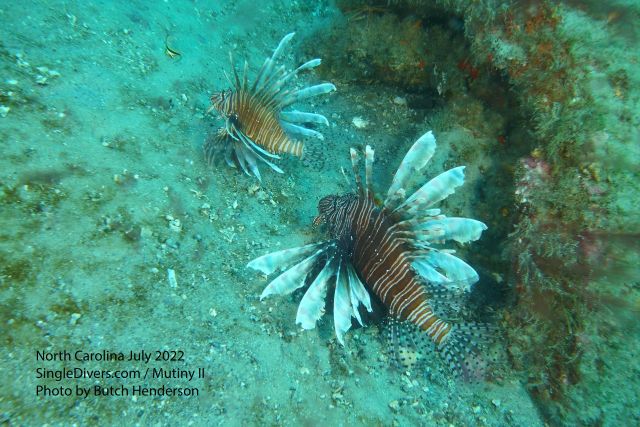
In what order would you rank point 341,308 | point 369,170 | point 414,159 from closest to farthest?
point 341,308 < point 414,159 < point 369,170

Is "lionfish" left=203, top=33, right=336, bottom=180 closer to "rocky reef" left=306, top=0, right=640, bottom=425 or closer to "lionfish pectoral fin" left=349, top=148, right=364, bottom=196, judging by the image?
"lionfish pectoral fin" left=349, top=148, right=364, bottom=196

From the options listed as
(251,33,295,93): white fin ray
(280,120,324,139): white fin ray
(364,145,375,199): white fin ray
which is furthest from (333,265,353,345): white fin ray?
(251,33,295,93): white fin ray

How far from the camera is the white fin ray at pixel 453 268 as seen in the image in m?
3.54

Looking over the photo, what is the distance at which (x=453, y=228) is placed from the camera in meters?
3.52


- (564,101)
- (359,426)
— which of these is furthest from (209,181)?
(564,101)

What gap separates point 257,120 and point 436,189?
2430 millimetres

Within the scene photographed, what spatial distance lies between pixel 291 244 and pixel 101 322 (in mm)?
2127

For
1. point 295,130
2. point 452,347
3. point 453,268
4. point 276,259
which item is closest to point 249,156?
point 295,130

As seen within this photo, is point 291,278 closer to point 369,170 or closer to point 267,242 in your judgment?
point 267,242

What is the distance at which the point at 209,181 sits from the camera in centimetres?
457

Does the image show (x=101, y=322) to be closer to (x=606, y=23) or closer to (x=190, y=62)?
(x=190, y=62)

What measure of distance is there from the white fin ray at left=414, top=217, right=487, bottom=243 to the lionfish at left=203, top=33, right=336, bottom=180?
1934mm

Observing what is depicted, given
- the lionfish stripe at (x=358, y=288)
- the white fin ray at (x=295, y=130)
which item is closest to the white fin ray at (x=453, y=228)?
the lionfish stripe at (x=358, y=288)

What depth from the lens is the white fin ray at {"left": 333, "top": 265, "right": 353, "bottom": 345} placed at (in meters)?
3.30
